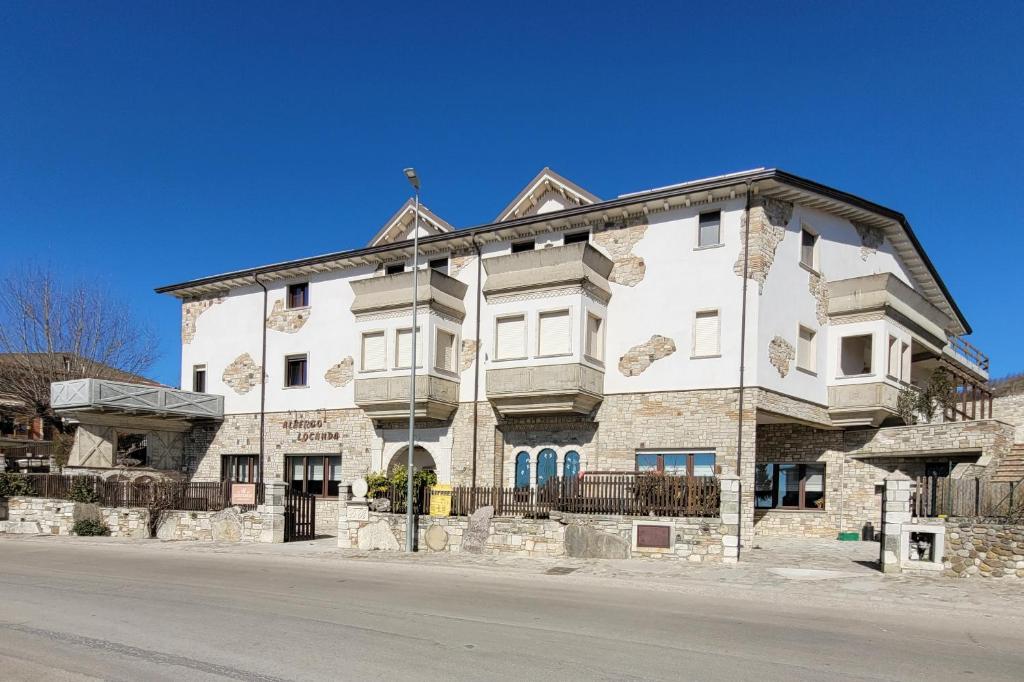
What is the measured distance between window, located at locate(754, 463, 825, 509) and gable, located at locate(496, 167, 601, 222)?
1092 centimetres

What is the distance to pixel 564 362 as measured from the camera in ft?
79.6

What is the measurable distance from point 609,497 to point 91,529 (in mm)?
18280

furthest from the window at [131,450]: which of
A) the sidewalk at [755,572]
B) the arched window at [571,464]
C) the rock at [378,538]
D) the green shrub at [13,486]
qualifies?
the arched window at [571,464]

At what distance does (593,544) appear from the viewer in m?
18.6

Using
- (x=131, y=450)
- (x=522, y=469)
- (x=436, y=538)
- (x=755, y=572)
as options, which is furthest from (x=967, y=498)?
(x=131, y=450)

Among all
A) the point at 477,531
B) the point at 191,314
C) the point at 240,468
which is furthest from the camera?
the point at 191,314

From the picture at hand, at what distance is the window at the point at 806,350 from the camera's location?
79.6ft

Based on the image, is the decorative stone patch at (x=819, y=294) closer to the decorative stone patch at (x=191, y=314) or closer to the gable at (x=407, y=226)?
the gable at (x=407, y=226)

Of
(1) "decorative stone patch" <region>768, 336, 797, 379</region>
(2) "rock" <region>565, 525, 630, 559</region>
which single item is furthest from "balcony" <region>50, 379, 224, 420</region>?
(1) "decorative stone patch" <region>768, 336, 797, 379</region>

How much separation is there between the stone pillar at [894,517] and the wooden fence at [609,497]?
11.5ft

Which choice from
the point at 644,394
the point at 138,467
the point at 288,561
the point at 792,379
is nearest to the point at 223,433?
the point at 138,467

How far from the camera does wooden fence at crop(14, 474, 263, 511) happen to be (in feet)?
82.6

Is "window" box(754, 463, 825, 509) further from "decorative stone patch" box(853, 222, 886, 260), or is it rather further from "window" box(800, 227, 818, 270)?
"decorative stone patch" box(853, 222, 886, 260)

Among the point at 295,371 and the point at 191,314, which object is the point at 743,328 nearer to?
the point at 295,371
